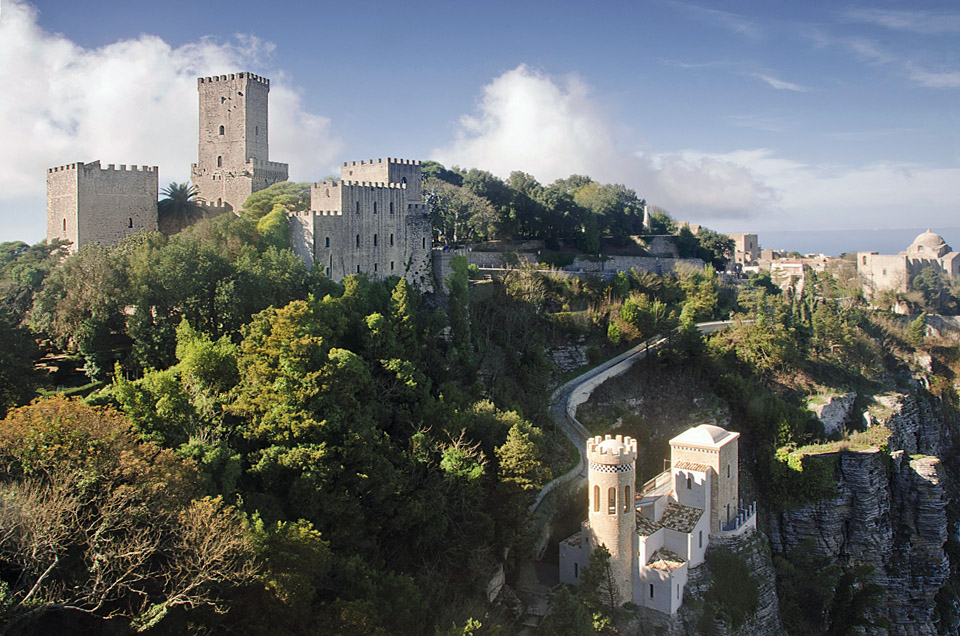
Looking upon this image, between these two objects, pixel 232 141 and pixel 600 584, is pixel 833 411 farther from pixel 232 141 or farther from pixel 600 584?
pixel 232 141

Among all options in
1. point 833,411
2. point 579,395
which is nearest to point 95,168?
point 579,395

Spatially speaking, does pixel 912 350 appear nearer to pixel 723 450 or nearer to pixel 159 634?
pixel 723 450

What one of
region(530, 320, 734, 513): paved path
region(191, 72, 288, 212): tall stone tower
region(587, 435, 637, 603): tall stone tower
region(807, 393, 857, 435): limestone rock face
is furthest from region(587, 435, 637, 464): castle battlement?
region(191, 72, 288, 212): tall stone tower

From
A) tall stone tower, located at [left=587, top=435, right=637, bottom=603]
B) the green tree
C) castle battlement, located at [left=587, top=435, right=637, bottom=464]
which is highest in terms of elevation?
castle battlement, located at [left=587, top=435, right=637, bottom=464]

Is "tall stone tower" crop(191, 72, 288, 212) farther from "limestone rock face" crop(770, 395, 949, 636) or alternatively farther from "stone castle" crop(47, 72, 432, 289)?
"limestone rock face" crop(770, 395, 949, 636)

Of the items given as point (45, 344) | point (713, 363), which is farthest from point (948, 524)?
point (45, 344)

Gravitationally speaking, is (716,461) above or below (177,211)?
below
